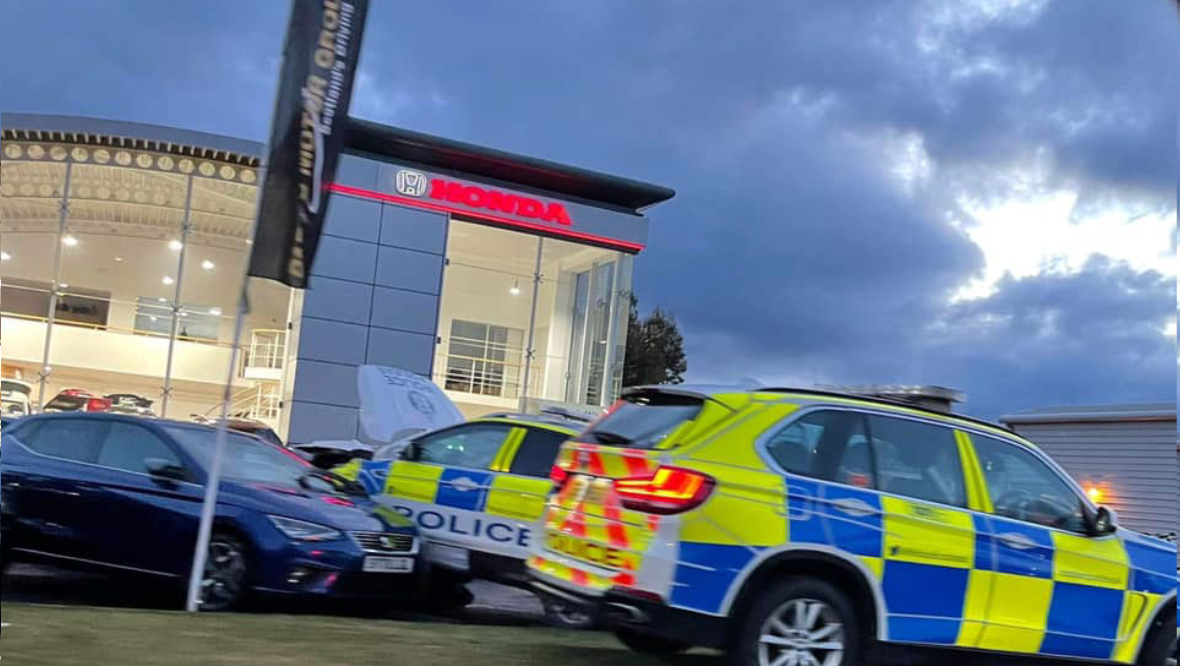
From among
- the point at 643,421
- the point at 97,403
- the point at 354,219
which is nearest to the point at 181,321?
the point at 97,403

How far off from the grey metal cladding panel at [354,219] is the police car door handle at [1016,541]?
18.4m

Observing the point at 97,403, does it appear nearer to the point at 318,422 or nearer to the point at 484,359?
the point at 318,422

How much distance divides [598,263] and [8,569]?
62.3 ft

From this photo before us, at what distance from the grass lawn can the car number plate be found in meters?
0.85

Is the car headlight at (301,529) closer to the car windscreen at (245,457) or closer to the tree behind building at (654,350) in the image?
the car windscreen at (245,457)

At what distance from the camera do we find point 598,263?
85.3 ft

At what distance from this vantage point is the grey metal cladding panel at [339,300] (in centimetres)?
2209

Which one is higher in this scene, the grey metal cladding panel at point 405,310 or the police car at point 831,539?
the grey metal cladding panel at point 405,310

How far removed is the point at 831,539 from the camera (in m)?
5.16

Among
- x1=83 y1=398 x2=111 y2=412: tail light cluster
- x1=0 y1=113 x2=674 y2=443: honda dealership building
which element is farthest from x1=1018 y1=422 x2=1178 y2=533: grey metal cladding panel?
x1=83 y1=398 x2=111 y2=412: tail light cluster

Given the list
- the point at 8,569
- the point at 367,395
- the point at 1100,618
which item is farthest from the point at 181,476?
the point at 367,395

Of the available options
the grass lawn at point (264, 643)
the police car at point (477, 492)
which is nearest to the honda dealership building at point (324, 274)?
the police car at point (477, 492)

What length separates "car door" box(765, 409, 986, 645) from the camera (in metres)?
5.22

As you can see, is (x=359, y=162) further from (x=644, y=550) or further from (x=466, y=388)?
(x=644, y=550)
